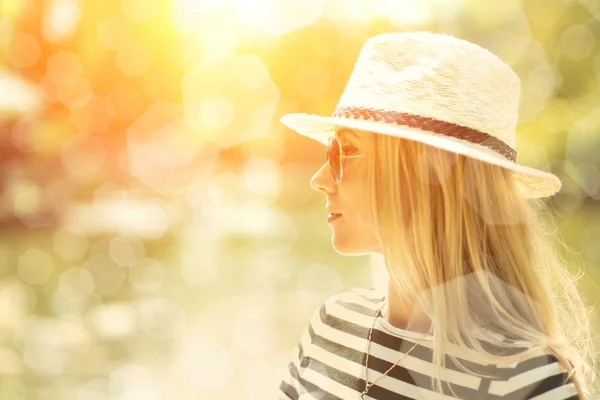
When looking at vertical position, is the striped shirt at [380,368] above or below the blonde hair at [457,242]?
below

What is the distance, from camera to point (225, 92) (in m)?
2.06

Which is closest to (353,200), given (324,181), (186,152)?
(324,181)

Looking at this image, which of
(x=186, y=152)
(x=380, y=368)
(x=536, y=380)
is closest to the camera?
(x=536, y=380)

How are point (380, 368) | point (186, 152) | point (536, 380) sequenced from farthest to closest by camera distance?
point (186, 152) → point (380, 368) → point (536, 380)

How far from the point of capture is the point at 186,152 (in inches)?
84.2

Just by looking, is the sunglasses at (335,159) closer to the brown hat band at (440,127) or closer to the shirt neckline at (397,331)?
the brown hat band at (440,127)

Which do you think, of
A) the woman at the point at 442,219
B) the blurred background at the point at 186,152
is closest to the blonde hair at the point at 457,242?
the woman at the point at 442,219

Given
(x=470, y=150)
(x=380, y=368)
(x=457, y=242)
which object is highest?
(x=470, y=150)

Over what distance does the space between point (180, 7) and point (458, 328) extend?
1467mm

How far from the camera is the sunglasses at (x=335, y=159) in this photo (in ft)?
2.87

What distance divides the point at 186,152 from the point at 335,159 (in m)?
1.34

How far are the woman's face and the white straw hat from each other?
1.6 inches

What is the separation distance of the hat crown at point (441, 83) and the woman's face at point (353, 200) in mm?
53

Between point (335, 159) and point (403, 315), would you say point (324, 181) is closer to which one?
point (335, 159)
